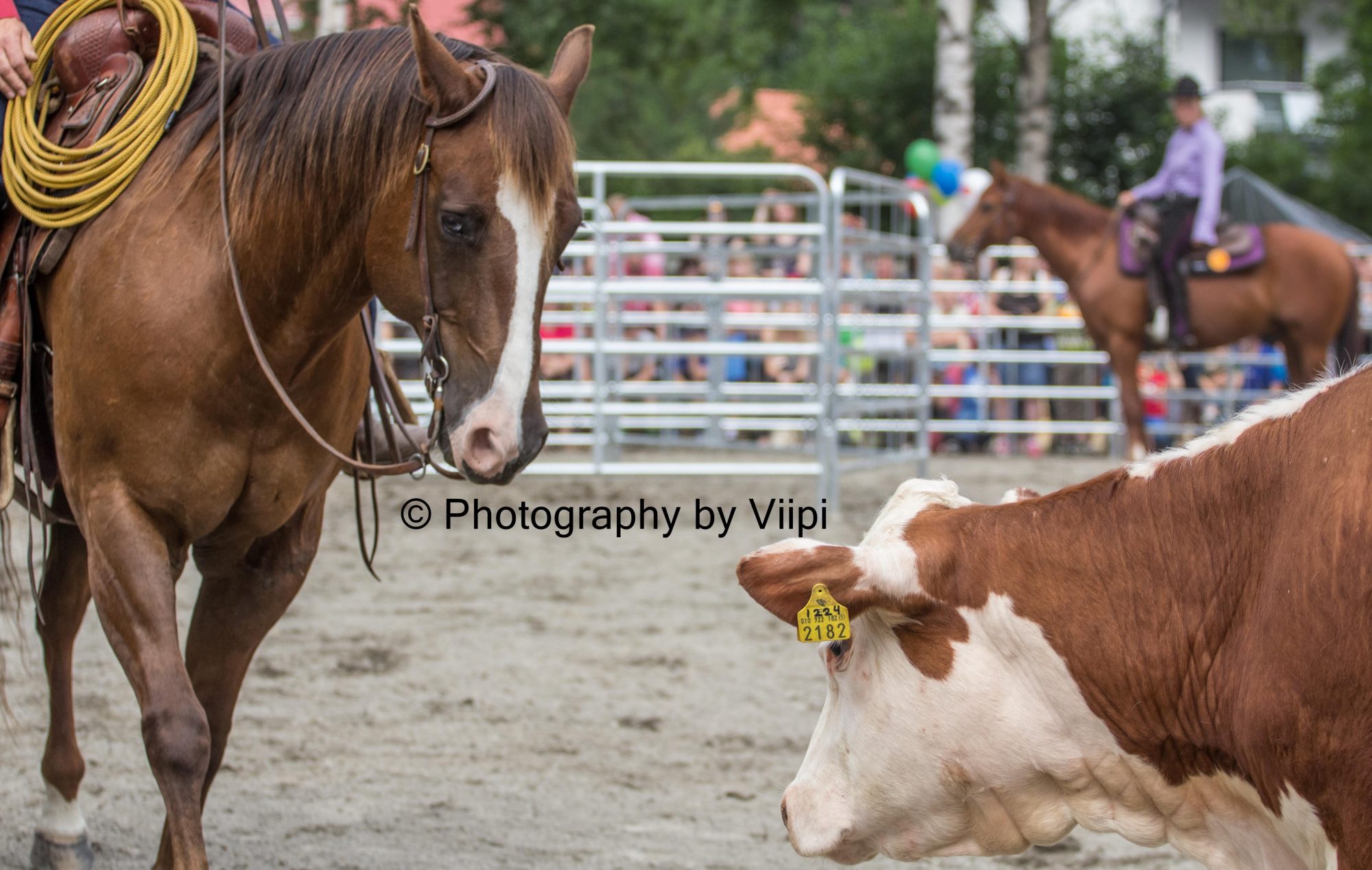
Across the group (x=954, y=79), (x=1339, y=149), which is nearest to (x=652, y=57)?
(x=954, y=79)

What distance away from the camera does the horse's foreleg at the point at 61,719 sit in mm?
3293

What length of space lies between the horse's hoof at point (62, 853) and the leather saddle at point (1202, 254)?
8808 mm

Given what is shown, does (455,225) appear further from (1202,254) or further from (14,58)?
(1202,254)

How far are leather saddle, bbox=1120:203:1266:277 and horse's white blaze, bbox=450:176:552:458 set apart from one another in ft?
28.8

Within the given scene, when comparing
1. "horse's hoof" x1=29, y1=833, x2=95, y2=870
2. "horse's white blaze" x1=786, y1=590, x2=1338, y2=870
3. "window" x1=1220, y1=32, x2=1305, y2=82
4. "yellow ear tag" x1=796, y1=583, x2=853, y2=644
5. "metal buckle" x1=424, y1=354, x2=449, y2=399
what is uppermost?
"window" x1=1220, y1=32, x2=1305, y2=82

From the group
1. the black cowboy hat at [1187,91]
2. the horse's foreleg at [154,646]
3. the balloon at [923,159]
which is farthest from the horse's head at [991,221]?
the horse's foreleg at [154,646]

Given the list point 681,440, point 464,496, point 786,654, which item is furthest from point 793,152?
point 786,654

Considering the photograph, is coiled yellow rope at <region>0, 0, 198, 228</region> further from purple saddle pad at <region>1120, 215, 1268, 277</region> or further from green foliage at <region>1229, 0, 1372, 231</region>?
green foliage at <region>1229, 0, 1372, 231</region>

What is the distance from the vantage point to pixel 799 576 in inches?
86.4

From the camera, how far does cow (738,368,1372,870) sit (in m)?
2.03

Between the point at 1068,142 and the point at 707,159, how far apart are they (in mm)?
6594

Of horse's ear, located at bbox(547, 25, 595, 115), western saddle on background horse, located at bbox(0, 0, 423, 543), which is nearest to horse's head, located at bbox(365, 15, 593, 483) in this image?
horse's ear, located at bbox(547, 25, 595, 115)

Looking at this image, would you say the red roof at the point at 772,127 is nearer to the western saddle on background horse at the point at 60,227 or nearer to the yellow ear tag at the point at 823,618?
the western saddle on background horse at the point at 60,227

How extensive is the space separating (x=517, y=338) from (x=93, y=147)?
1.02 metres
